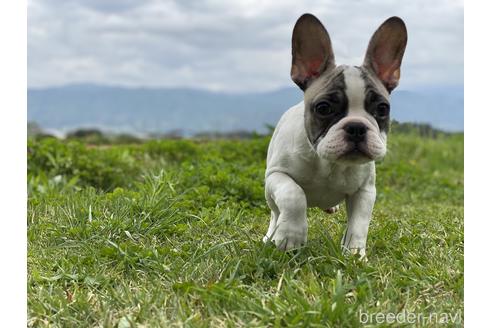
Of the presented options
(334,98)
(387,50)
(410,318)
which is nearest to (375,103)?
(334,98)

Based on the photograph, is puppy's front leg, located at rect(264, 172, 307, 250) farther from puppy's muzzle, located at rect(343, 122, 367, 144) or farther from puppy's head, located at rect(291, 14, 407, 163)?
puppy's muzzle, located at rect(343, 122, 367, 144)

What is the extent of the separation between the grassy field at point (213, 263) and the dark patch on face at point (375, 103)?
639 mm

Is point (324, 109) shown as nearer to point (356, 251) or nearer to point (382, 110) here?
point (382, 110)

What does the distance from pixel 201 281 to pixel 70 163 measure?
14.7ft

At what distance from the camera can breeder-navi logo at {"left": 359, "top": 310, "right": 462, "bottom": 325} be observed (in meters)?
2.61

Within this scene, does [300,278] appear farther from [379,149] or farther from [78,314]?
[78,314]

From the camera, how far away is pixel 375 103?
123 inches

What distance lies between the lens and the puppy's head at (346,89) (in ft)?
9.97

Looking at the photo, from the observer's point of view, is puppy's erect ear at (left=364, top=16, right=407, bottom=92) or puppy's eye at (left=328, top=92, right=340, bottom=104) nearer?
puppy's eye at (left=328, top=92, right=340, bottom=104)

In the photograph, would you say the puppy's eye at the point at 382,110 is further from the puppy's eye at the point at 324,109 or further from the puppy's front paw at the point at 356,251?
the puppy's front paw at the point at 356,251

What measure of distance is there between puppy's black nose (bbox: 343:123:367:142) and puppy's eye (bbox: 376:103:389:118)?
0.20 m

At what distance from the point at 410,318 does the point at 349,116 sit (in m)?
0.93

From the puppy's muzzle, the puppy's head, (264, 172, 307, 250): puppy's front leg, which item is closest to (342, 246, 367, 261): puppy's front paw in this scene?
(264, 172, 307, 250): puppy's front leg

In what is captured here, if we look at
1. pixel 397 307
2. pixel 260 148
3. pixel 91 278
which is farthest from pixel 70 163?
pixel 397 307
